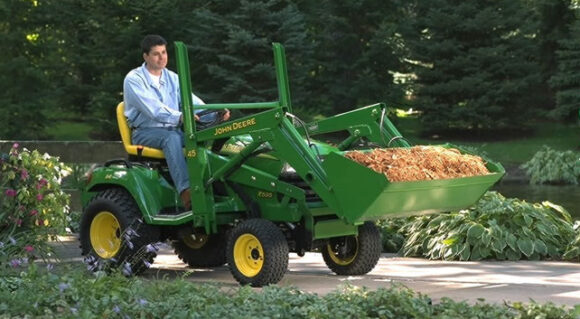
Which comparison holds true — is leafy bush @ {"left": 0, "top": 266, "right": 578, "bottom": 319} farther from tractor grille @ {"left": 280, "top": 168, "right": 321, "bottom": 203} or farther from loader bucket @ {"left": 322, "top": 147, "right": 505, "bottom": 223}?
tractor grille @ {"left": 280, "top": 168, "right": 321, "bottom": 203}

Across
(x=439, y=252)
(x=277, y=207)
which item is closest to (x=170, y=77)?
(x=277, y=207)

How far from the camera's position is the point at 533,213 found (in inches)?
385

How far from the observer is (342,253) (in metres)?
8.77

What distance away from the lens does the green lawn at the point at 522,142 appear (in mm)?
29084

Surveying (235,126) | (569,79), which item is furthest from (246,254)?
(569,79)

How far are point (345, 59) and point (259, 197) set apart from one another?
2417 cm

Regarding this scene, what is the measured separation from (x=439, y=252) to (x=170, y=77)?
9.24 ft

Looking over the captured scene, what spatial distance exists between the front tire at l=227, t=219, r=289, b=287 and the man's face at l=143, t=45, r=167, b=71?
1.70m

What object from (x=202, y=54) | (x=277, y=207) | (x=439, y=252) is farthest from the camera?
(x=202, y=54)

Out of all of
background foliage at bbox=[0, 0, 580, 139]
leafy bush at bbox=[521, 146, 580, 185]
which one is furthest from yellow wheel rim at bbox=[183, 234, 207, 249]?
background foliage at bbox=[0, 0, 580, 139]

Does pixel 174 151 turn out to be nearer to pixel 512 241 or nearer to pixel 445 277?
pixel 445 277

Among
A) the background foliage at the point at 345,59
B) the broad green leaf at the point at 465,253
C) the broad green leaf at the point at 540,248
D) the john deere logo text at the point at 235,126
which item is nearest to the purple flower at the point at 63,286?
the john deere logo text at the point at 235,126

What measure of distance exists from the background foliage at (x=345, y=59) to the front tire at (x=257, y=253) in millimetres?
19953

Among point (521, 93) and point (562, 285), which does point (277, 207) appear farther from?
point (521, 93)
